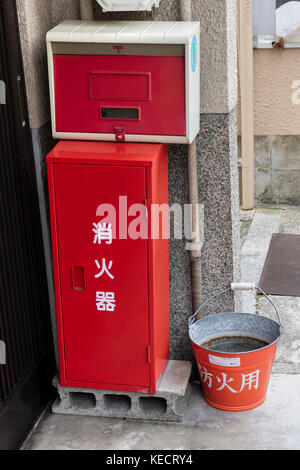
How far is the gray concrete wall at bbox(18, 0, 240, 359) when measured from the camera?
3.77m

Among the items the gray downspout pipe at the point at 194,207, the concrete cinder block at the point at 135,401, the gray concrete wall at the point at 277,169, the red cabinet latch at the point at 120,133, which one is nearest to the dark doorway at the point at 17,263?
the concrete cinder block at the point at 135,401

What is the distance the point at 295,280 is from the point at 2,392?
9.41 feet

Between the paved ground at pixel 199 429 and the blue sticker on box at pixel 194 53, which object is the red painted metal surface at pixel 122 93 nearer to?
the blue sticker on box at pixel 194 53

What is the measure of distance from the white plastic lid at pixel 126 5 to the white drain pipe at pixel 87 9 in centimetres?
35

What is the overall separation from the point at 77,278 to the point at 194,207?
791 millimetres

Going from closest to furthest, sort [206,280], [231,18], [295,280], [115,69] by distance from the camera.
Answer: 1. [115,69]
2. [231,18]
3. [206,280]
4. [295,280]

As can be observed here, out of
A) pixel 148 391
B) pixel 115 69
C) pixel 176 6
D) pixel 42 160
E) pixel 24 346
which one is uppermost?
pixel 176 6

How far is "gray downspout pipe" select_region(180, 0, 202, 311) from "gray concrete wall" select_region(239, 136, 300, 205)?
3343 millimetres

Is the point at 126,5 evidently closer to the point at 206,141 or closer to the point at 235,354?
the point at 206,141

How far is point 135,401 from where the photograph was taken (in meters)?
4.01

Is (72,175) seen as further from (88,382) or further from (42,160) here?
(88,382)

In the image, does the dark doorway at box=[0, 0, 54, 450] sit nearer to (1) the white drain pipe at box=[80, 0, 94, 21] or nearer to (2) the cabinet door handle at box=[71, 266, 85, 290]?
(2) the cabinet door handle at box=[71, 266, 85, 290]
